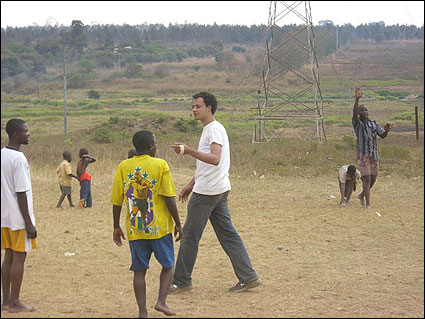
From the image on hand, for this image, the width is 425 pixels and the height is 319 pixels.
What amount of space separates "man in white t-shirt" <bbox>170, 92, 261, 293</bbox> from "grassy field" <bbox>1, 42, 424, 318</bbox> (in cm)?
17

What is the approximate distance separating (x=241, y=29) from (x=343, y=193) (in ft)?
66.9

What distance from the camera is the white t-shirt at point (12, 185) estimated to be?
425 centimetres

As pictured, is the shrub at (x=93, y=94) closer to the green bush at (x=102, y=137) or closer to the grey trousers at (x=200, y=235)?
the green bush at (x=102, y=137)

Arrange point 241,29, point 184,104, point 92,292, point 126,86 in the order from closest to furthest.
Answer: point 92,292, point 241,29, point 126,86, point 184,104

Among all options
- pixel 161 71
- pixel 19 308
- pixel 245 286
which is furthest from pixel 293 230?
pixel 161 71

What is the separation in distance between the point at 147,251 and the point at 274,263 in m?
2.17


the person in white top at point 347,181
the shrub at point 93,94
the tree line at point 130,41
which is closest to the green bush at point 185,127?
the tree line at point 130,41

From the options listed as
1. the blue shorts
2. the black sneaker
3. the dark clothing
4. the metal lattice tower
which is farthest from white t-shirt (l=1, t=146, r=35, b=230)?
the metal lattice tower

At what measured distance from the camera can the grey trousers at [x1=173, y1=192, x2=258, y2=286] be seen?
507 cm

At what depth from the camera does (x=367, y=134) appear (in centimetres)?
Answer: 917

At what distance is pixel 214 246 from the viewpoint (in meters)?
7.01

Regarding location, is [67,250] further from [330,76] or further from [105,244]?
[330,76]

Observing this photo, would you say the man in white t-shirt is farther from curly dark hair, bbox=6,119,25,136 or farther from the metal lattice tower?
the metal lattice tower

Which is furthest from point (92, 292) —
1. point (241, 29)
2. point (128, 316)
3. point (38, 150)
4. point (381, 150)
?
point (241, 29)
